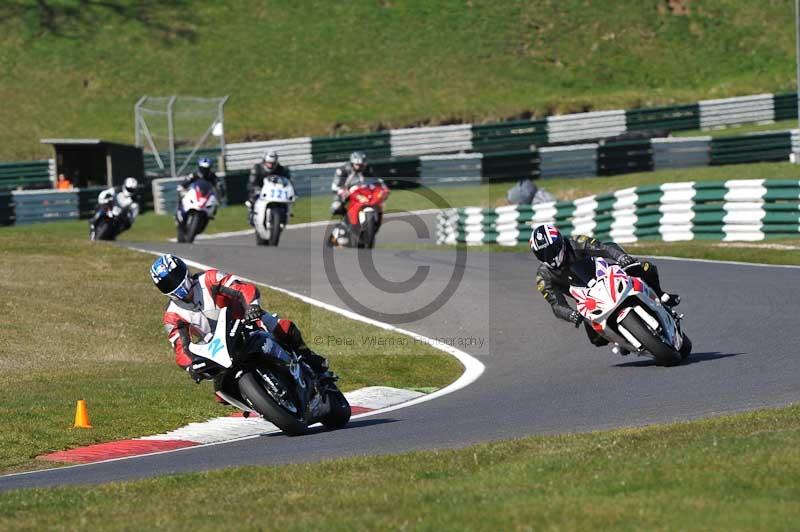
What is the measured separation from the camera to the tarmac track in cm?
1041

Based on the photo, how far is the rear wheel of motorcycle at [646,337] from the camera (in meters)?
12.9

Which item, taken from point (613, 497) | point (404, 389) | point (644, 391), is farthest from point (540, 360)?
point (613, 497)

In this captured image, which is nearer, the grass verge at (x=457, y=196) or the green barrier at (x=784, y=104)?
the grass verge at (x=457, y=196)

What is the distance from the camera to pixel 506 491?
24.6 ft

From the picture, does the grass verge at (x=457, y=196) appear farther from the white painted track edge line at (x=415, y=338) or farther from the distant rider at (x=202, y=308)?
the distant rider at (x=202, y=308)

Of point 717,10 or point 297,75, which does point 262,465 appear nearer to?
point 297,75

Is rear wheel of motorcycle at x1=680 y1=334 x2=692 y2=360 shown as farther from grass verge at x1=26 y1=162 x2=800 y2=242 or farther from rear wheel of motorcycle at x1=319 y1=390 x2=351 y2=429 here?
grass verge at x1=26 y1=162 x2=800 y2=242

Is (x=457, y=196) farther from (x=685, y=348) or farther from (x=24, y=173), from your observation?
(x=685, y=348)

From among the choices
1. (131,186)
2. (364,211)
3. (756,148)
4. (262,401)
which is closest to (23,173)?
(131,186)

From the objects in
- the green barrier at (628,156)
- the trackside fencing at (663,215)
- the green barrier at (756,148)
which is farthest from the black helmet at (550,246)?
the green barrier at (756,148)

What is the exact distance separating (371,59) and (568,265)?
125 feet

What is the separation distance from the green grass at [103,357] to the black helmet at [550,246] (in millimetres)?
1942

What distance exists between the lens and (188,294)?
10945 millimetres

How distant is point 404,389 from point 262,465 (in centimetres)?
488
